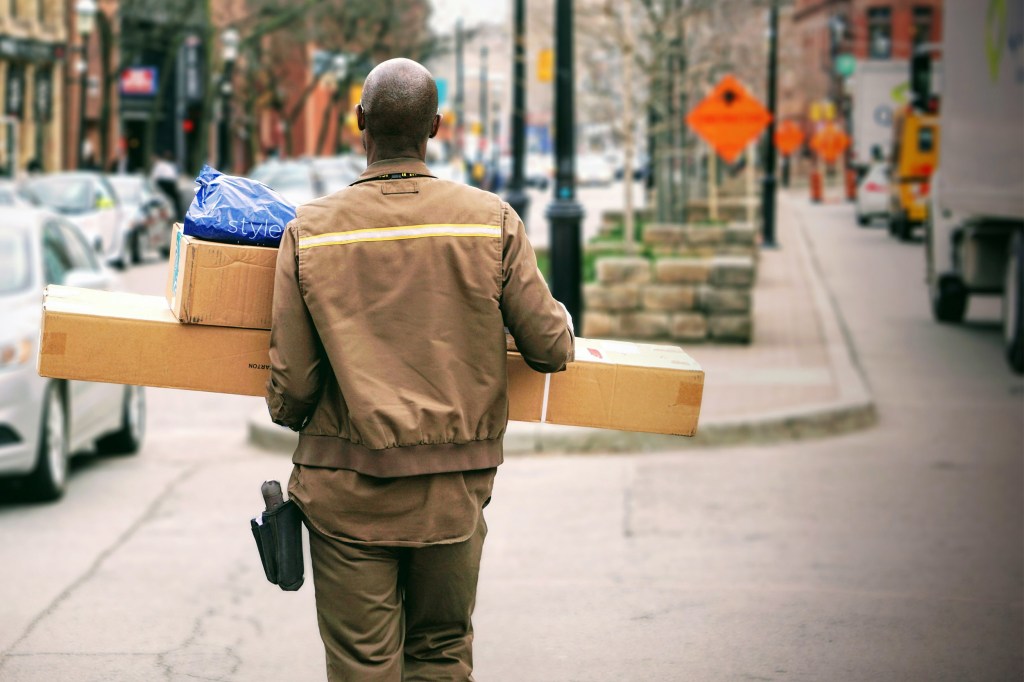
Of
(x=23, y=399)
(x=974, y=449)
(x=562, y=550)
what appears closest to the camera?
(x=562, y=550)

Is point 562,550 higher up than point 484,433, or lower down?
lower down

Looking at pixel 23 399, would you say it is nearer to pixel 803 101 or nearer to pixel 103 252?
pixel 103 252

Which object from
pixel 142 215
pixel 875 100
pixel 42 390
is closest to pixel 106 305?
pixel 42 390

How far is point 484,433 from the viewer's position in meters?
3.73

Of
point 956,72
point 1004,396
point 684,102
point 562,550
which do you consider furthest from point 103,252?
point 562,550

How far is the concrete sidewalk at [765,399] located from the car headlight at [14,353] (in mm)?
1994

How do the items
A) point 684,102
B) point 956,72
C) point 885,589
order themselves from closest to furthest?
1. point 885,589
2. point 956,72
3. point 684,102

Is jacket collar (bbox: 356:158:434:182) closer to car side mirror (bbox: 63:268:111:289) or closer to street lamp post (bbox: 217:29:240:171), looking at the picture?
car side mirror (bbox: 63:268:111:289)

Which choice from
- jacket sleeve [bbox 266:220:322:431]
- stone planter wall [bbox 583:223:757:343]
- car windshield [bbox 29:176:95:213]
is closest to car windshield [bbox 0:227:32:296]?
jacket sleeve [bbox 266:220:322:431]

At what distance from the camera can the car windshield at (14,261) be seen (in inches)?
359

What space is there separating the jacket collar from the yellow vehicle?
2954 cm

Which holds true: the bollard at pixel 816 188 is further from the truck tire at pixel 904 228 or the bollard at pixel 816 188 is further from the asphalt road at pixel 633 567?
the asphalt road at pixel 633 567

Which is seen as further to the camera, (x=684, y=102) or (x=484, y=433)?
(x=684, y=102)

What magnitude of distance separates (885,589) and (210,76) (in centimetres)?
3946
